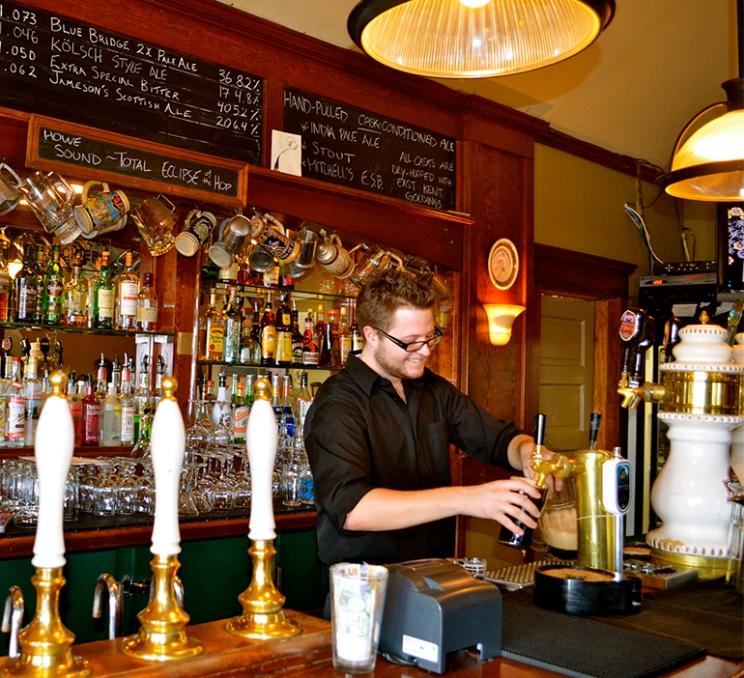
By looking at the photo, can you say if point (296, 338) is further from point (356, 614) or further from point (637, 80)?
point (356, 614)

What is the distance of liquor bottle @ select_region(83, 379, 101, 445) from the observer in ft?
11.8

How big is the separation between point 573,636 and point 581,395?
4684 millimetres

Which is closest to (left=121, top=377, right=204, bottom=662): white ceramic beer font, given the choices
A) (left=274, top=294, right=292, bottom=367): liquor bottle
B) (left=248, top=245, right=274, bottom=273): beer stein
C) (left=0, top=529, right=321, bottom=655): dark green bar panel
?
(left=0, top=529, right=321, bottom=655): dark green bar panel

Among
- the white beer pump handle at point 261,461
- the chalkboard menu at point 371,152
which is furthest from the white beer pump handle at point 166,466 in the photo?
the chalkboard menu at point 371,152

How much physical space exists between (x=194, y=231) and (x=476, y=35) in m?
1.96

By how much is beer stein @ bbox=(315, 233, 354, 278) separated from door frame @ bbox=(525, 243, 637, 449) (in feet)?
4.99

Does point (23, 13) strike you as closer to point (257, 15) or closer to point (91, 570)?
point (257, 15)

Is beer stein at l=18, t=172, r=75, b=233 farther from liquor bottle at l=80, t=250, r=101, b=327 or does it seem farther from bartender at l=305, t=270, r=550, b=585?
bartender at l=305, t=270, r=550, b=585

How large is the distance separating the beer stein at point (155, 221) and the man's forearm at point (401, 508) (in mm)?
1794

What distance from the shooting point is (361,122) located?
441 centimetres

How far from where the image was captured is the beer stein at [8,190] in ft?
10.2

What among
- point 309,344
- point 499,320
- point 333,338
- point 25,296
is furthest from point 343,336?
point 25,296

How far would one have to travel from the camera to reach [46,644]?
1246mm

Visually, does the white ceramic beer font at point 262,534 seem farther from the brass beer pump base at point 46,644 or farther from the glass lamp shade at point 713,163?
the glass lamp shade at point 713,163
